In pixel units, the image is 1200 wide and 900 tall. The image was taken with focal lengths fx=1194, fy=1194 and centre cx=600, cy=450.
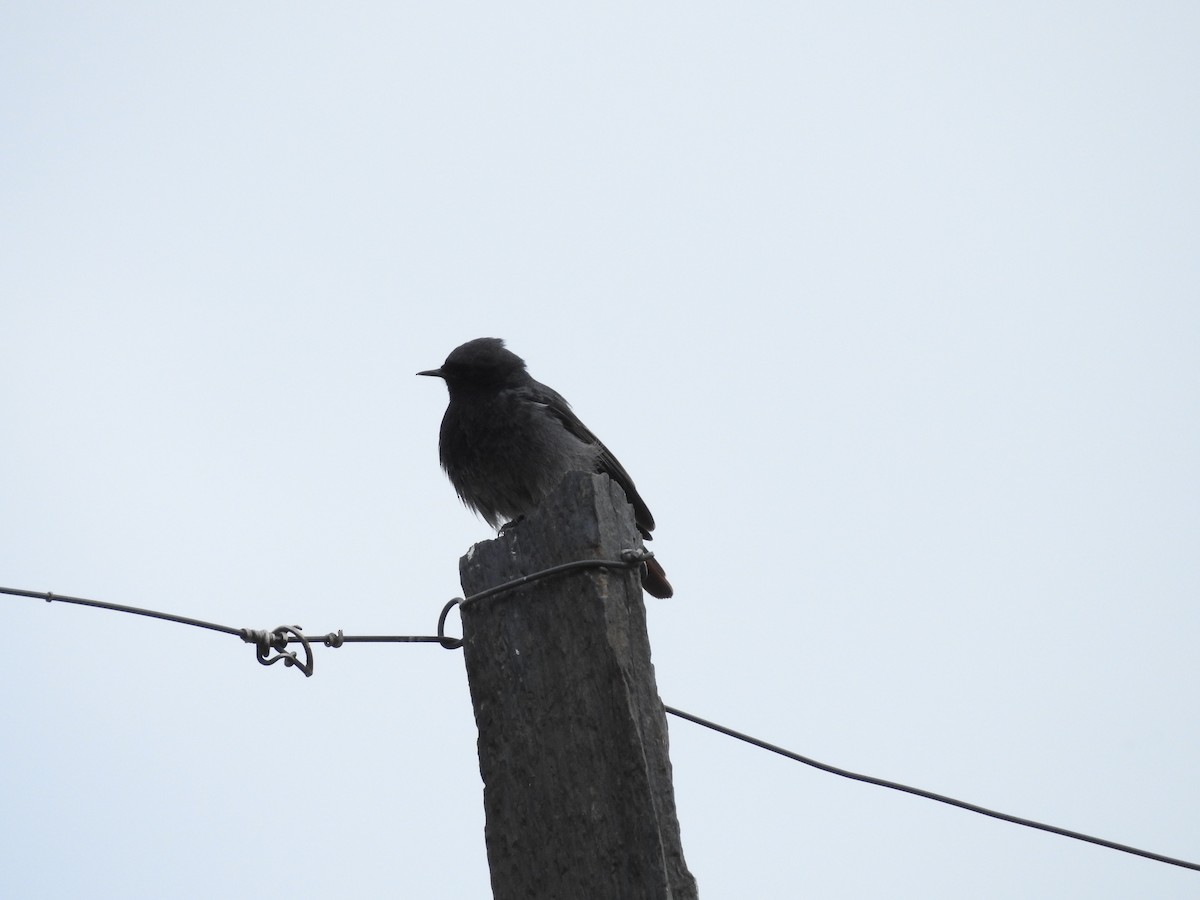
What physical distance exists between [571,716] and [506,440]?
4.35m

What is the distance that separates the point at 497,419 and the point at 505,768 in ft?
14.5

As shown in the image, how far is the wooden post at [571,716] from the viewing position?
271 cm

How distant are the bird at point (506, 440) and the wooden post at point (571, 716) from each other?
3.78 metres

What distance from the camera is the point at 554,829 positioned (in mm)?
2781

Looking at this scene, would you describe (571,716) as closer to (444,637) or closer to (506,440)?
(444,637)

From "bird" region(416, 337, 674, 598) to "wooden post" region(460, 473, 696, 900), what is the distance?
3.78m

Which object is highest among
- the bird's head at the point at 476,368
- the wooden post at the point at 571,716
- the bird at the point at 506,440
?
the bird's head at the point at 476,368

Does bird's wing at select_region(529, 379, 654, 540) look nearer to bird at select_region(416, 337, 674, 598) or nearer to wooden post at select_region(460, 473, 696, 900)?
bird at select_region(416, 337, 674, 598)

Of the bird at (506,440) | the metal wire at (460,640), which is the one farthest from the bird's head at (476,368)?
the metal wire at (460,640)

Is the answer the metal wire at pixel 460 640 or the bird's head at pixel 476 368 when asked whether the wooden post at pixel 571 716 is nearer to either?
the metal wire at pixel 460 640

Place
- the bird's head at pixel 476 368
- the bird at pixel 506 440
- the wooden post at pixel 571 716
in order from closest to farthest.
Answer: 1. the wooden post at pixel 571 716
2. the bird at pixel 506 440
3. the bird's head at pixel 476 368

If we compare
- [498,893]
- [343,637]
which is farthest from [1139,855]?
[343,637]

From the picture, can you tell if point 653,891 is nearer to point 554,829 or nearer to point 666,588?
point 554,829

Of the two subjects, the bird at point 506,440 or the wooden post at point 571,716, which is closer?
the wooden post at point 571,716
